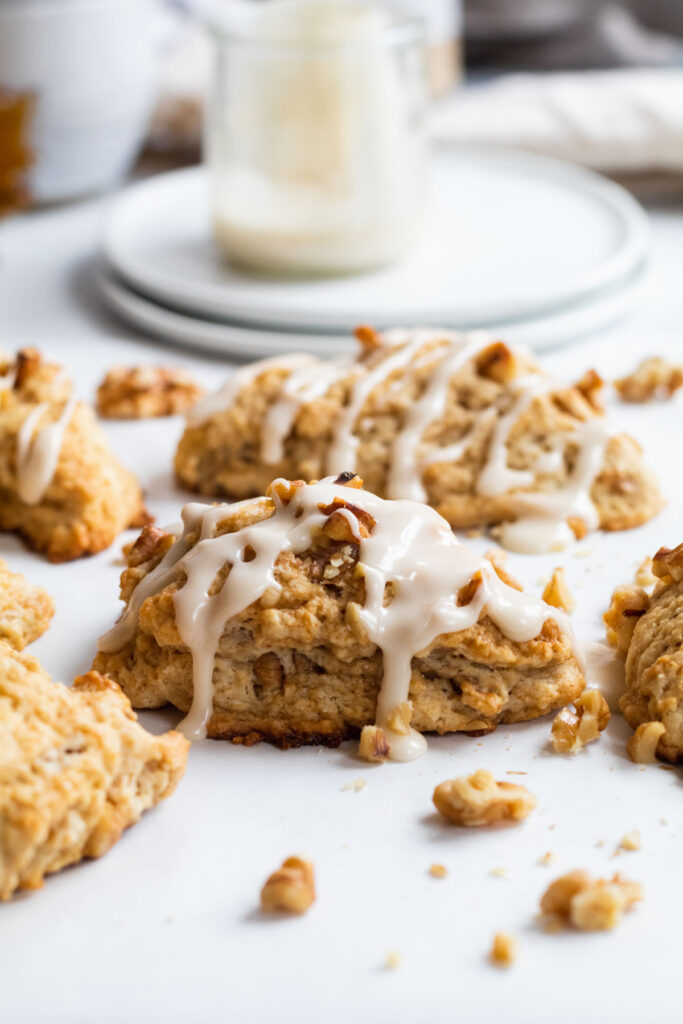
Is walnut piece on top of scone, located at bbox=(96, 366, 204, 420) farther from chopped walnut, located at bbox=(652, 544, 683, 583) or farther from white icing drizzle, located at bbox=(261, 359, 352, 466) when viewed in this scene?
chopped walnut, located at bbox=(652, 544, 683, 583)

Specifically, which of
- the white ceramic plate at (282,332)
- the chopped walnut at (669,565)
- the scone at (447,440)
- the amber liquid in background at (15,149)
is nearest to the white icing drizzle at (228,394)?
the scone at (447,440)

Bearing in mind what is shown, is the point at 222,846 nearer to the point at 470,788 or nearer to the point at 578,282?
the point at 470,788

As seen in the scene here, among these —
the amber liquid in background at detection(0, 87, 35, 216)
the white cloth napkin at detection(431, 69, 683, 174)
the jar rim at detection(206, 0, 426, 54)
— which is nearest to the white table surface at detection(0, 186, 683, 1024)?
the jar rim at detection(206, 0, 426, 54)

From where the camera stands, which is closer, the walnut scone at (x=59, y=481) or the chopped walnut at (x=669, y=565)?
the chopped walnut at (x=669, y=565)

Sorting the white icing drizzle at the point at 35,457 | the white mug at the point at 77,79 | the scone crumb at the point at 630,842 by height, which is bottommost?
the scone crumb at the point at 630,842

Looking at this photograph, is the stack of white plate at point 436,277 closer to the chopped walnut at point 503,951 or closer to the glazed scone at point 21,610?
the glazed scone at point 21,610

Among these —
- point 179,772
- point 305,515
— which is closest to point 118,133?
point 305,515

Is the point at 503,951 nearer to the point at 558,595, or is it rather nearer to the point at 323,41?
the point at 558,595

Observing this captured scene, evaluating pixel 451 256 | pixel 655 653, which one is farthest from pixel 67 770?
pixel 451 256
